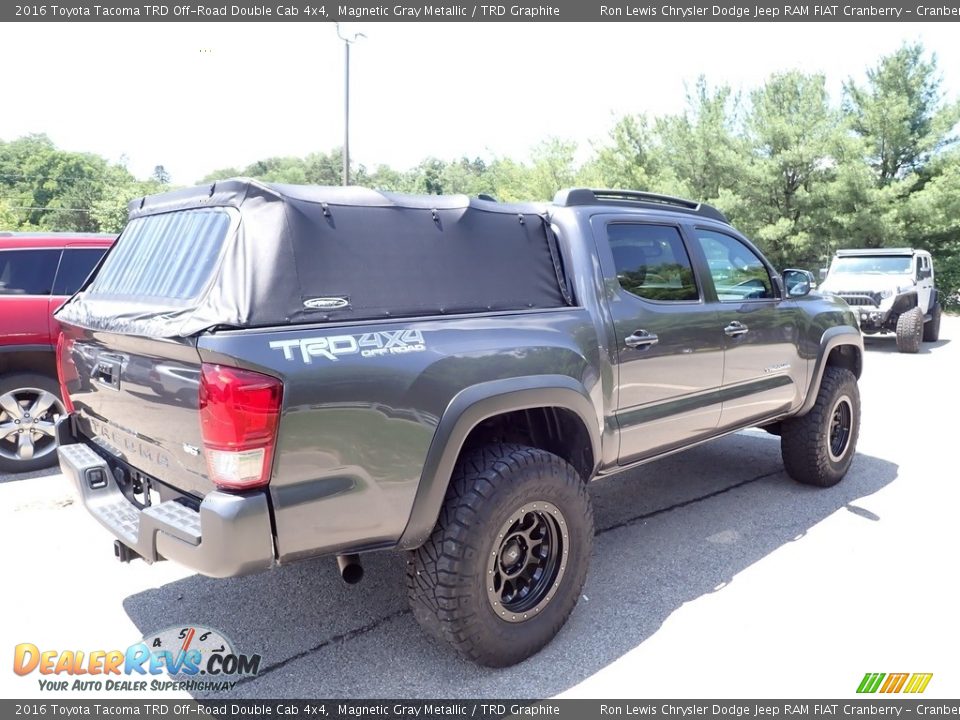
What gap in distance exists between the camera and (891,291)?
13.2 m

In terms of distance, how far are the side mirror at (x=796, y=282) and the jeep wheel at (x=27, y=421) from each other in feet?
18.1

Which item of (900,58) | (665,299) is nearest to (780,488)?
(665,299)

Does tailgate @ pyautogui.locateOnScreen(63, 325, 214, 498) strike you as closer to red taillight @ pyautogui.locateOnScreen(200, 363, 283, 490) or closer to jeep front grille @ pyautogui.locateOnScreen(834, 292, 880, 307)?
red taillight @ pyautogui.locateOnScreen(200, 363, 283, 490)

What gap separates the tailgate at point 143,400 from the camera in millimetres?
2314

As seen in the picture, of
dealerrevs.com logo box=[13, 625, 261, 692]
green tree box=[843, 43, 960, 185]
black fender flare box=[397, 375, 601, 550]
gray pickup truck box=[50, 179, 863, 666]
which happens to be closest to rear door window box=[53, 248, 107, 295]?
gray pickup truck box=[50, 179, 863, 666]

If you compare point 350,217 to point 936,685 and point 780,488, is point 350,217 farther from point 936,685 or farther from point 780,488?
point 780,488

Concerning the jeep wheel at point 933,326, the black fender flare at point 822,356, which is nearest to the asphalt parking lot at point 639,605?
the black fender flare at point 822,356

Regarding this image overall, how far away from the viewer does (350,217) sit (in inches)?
104

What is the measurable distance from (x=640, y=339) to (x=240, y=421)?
6.80 feet

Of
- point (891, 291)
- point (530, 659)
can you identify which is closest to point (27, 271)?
point (530, 659)

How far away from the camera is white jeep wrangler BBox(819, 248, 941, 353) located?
42.0 ft

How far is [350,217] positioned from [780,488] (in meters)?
3.97

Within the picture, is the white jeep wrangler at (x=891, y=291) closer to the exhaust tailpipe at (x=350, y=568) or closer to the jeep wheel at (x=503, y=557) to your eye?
the jeep wheel at (x=503, y=557)

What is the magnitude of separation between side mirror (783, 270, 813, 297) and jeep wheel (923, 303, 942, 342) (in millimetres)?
12196
